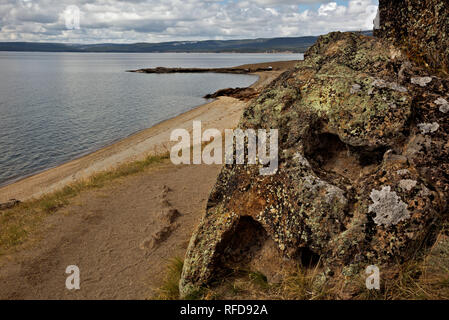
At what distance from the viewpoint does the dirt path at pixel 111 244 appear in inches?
268

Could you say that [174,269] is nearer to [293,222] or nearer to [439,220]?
[293,222]

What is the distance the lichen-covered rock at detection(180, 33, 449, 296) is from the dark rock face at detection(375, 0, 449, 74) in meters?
0.50

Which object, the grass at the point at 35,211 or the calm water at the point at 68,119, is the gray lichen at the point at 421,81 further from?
the calm water at the point at 68,119

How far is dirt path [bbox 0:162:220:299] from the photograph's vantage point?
680 centimetres

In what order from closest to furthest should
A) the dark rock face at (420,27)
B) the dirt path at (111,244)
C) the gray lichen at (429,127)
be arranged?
1. the gray lichen at (429,127)
2. the dark rock face at (420,27)
3. the dirt path at (111,244)

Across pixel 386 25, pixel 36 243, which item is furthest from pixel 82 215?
pixel 386 25

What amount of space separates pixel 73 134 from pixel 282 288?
101 feet

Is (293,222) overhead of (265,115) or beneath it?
beneath

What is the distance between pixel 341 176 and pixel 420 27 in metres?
3.04

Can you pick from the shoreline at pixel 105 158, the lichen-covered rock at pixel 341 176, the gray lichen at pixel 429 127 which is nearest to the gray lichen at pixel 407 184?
the lichen-covered rock at pixel 341 176

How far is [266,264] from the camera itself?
5.20 meters

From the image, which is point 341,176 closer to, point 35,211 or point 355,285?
point 355,285

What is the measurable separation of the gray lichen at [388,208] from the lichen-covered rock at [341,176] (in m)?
0.01

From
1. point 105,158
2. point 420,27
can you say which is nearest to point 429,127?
point 420,27
